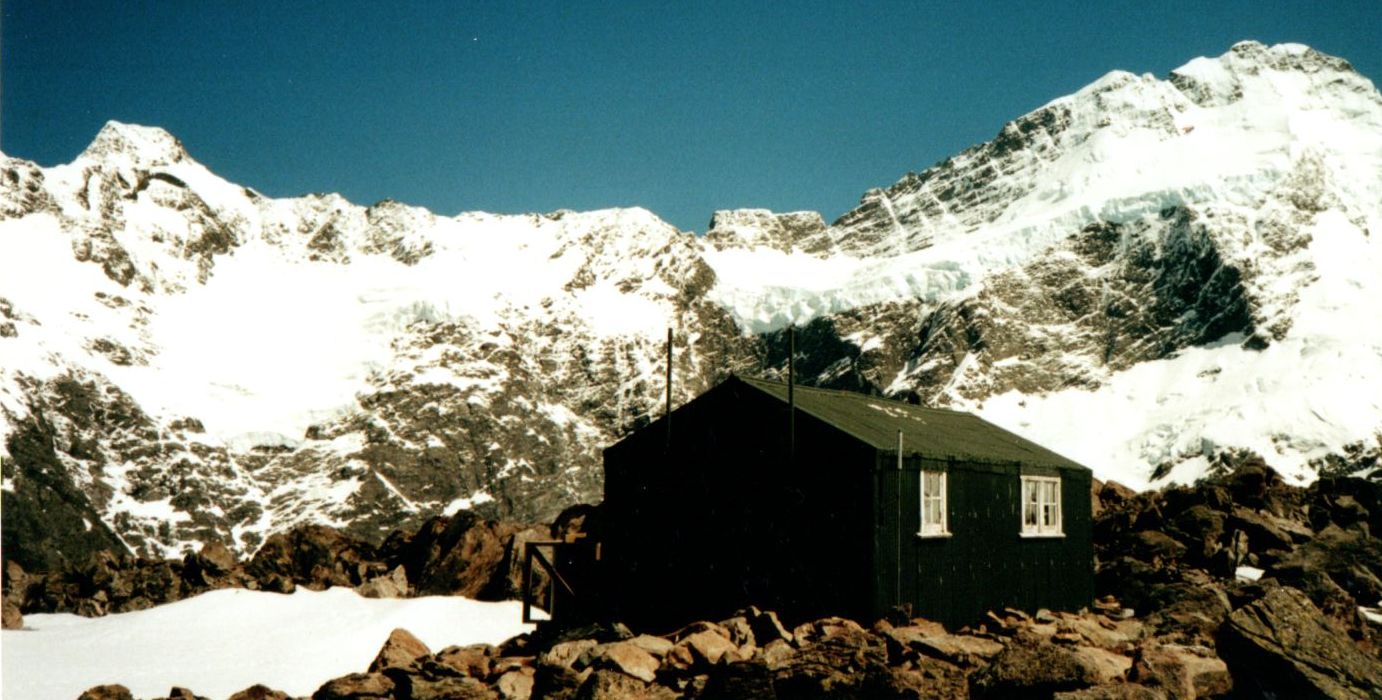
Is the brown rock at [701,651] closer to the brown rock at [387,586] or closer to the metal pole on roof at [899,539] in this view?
the metal pole on roof at [899,539]

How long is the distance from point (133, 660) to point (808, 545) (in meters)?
16.2

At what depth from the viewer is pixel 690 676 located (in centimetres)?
1756

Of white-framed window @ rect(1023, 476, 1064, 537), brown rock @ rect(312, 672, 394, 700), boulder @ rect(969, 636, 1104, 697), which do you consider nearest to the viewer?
boulder @ rect(969, 636, 1104, 697)

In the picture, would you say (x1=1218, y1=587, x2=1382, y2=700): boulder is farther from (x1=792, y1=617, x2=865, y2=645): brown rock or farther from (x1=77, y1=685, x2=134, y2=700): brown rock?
(x1=77, y1=685, x2=134, y2=700): brown rock

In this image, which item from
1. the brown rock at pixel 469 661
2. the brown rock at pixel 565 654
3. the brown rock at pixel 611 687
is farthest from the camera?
the brown rock at pixel 469 661

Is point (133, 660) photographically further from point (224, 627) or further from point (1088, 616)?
point (1088, 616)

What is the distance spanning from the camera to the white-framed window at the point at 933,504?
22.2m

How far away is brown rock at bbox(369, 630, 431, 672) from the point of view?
68.5 feet

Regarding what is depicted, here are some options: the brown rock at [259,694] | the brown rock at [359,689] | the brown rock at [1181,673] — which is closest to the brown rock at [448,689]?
the brown rock at [359,689]

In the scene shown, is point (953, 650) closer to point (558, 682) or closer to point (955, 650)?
point (955, 650)

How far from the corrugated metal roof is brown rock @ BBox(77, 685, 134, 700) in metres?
13.1

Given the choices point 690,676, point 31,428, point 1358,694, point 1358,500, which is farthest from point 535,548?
point 31,428

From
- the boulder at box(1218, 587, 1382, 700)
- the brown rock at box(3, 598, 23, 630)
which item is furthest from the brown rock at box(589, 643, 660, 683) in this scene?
the brown rock at box(3, 598, 23, 630)

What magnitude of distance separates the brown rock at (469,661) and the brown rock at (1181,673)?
34.5 ft
